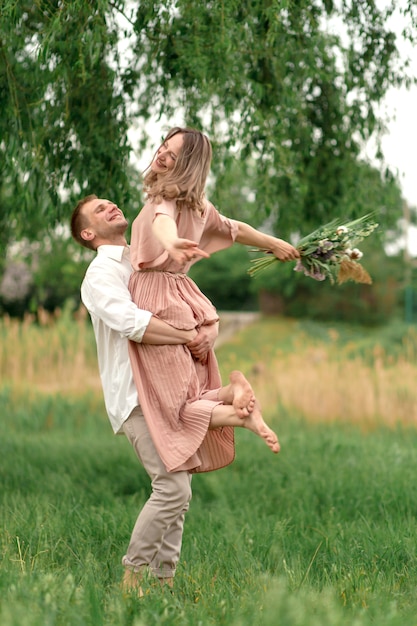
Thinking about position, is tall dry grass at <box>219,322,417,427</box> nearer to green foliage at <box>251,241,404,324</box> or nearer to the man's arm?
the man's arm

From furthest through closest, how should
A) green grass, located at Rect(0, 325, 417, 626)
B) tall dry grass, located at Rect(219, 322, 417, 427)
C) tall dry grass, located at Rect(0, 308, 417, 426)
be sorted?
tall dry grass, located at Rect(0, 308, 417, 426)
tall dry grass, located at Rect(219, 322, 417, 427)
green grass, located at Rect(0, 325, 417, 626)

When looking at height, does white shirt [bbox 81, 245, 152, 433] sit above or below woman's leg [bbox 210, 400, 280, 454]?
above

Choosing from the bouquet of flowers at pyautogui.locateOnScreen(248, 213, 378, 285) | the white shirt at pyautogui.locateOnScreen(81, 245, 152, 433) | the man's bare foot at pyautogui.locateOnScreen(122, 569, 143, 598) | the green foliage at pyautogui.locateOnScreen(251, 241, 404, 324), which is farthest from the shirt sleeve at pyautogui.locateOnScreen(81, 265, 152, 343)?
the green foliage at pyautogui.locateOnScreen(251, 241, 404, 324)

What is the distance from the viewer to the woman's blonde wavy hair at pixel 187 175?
3600 millimetres

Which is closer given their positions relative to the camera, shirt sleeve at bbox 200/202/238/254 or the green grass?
the green grass

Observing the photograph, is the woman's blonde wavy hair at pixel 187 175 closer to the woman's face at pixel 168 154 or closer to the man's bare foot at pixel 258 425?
the woman's face at pixel 168 154

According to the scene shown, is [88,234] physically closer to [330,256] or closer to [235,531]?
[330,256]

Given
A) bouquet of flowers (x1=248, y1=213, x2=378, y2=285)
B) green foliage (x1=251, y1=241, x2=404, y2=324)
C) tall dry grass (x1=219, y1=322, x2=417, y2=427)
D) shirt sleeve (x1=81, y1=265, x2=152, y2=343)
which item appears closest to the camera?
shirt sleeve (x1=81, y1=265, x2=152, y2=343)

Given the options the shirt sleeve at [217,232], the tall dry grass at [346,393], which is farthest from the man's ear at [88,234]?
the tall dry grass at [346,393]

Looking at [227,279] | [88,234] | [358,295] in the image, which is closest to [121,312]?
[88,234]

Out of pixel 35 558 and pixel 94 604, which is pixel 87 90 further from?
pixel 94 604

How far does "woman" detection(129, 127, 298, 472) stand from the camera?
3.54 metres

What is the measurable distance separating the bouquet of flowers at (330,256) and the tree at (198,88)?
1383mm

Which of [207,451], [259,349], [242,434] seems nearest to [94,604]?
[207,451]
